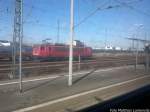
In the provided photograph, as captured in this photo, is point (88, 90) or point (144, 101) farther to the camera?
point (88, 90)

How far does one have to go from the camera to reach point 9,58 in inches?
1681

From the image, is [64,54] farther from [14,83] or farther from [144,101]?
[144,101]

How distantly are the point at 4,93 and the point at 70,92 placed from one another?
3.63m

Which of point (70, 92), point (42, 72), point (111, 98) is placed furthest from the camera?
point (42, 72)

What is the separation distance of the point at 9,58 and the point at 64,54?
9710 millimetres

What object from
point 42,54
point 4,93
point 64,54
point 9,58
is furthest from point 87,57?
point 4,93

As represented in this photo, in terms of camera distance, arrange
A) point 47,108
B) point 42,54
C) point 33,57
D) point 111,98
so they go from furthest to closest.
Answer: point 33,57 → point 42,54 → point 111,98 → point 47,108

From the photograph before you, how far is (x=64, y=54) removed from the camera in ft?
144

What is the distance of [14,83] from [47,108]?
6.81 meters

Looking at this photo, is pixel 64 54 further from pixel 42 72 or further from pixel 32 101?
pixel 32 101

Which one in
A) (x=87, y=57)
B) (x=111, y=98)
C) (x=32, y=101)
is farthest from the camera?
(x=87, y=57)

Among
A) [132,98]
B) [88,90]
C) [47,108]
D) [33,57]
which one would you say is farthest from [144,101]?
[33,57]

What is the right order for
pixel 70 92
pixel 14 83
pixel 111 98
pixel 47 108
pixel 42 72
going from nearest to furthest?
pixel 47 108, pixel 111 98, pixel 70 92, pixel 14 83, pixel 42 72

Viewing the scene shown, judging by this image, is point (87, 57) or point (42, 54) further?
point (87, 57)
